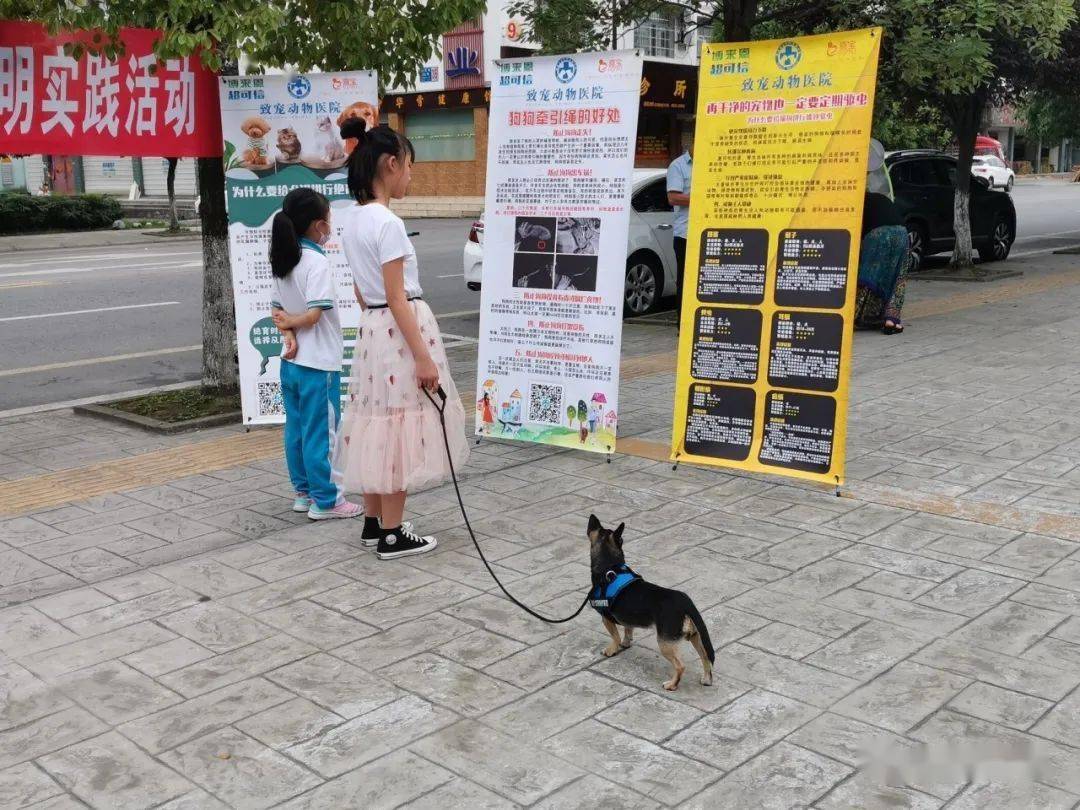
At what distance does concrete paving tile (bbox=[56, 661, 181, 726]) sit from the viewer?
377cm

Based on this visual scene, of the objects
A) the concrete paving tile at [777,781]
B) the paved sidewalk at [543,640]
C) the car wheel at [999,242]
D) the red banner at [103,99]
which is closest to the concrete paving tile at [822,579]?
the paved sidewalk at [543,640]

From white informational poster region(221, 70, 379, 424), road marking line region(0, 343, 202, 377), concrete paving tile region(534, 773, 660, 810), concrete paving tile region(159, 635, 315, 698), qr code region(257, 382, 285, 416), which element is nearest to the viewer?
concrete paving tile region(534, 773, 660, 810)

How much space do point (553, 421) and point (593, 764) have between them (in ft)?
12.1

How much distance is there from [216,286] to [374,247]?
379 cm

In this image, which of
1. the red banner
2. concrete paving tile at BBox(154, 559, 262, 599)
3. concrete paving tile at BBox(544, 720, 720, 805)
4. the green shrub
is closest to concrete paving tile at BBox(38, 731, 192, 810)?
concrete paving tile at BBox(544, 720, 720, 805)

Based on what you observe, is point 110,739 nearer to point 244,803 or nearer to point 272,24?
point 244,803

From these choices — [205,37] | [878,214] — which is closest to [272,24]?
[205,37]

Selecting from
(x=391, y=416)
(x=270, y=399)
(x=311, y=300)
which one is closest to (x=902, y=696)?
(x=391, y=416)

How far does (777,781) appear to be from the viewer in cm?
326

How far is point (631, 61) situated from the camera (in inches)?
248

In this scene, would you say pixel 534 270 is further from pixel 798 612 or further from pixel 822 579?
pixel 798 612

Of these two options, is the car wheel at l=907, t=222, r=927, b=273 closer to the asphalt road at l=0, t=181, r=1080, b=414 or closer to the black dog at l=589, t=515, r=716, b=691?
the asphalt road at l=0, t=181, r=1080, b=414

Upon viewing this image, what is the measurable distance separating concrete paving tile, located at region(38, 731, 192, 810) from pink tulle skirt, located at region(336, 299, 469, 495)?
5.94ft

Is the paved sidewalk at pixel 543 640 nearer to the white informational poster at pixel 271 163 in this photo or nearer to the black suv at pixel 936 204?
the white informational poster at pixel 271 163
